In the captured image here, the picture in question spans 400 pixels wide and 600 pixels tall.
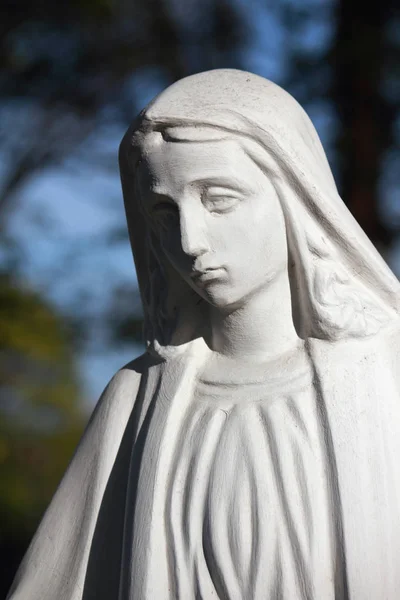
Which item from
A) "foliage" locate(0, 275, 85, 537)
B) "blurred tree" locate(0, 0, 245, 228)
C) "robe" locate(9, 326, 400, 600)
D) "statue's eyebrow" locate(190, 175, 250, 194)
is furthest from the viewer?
"foliage" locate(0, 275, 85, 537)

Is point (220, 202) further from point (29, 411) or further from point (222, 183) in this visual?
point (29, 411)

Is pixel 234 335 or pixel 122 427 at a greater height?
pixel 234 335

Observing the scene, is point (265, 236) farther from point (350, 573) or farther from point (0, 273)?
point (0, 273)

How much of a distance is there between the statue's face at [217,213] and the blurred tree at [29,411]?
216 inches

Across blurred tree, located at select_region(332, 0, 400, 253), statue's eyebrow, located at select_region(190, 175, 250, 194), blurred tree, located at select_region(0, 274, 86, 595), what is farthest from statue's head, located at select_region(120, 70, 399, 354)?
blurred tree, located at select_region(0, 274, 86, 595)

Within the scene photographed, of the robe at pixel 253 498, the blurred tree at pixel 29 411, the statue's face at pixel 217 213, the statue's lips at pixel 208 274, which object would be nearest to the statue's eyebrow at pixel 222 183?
the statue's face at pixel 217 213

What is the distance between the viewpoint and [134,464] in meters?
2.33

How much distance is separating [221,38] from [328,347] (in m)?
5.94

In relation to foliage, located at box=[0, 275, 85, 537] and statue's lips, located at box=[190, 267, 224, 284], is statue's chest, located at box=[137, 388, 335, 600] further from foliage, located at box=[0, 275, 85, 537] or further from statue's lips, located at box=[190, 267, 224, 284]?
foliage, located at box=[0, 275, 85, 537]

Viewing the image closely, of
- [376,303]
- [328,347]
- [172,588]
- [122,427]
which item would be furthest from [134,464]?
[376,303]

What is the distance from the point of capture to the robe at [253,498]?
6.70 ft

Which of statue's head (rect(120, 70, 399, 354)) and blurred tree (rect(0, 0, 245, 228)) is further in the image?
blurred tree (rect(0, 0, 245, 228))

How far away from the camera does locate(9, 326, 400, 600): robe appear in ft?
6.70

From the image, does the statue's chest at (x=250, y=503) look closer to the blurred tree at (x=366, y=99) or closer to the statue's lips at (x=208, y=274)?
the statue's lips at (x=208, y=274)
